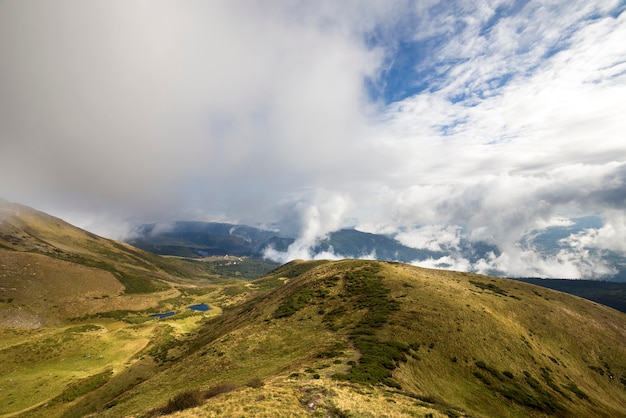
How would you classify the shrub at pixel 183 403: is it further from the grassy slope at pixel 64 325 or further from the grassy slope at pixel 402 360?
the grassy slope at pixel 64 325

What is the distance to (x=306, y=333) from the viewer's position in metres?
55.7

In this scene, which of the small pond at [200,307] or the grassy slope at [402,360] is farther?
the small pond at [200,307]

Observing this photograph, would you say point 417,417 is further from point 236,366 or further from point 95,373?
point 95,373

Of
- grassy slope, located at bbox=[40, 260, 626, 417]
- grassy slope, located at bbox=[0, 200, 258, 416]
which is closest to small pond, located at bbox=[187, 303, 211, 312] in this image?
grassy slope, located at bbox=[0, 200, 258, 416]

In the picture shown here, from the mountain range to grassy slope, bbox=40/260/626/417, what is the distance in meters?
0.25

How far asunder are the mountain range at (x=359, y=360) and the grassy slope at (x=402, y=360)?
0.25 meters

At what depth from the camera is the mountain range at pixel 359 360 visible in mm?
30562

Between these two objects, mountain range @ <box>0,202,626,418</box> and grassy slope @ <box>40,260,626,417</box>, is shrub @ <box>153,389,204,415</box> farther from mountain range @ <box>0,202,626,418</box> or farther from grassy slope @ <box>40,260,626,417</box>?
grassy slope @ <box>40,260,626,417</box>

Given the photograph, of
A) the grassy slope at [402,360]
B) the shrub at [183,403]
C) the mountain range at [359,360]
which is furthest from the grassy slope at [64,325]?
the shrub at [183,403]

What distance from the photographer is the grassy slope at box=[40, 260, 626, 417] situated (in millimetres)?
30484

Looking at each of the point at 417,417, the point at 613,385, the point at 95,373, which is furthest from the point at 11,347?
the point at 613,385

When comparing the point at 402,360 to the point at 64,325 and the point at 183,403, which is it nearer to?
the point at 183,403

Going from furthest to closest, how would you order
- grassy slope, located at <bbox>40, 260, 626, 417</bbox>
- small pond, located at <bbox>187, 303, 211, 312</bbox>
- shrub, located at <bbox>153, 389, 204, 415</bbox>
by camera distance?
small pond, located at <bbox>187, 303, 211, 312</bbox>
grassy slope, located at <bbox>40, 260, 626, 417</bbox>
shrub, located at <bbox>153, 389, 204, 415</bbox>

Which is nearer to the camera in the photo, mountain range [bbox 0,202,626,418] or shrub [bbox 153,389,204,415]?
Result: shrub [bbox 153,389,204,415]
